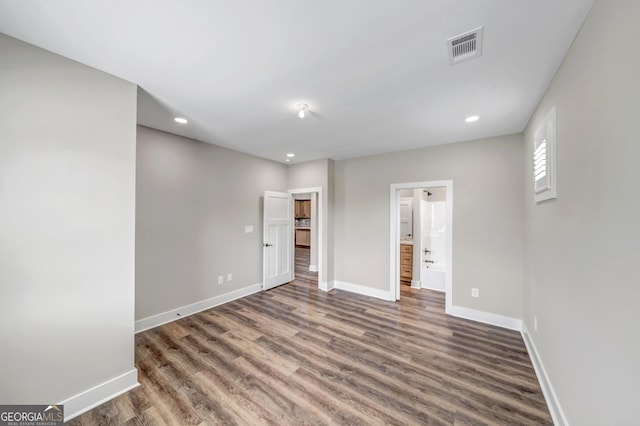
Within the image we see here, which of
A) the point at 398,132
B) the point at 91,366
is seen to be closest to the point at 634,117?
the point at 398,132

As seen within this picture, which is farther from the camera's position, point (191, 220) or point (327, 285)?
point (327, 285)

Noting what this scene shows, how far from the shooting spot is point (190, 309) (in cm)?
338

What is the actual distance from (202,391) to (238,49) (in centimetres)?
270

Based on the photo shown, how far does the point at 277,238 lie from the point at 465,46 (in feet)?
13.2

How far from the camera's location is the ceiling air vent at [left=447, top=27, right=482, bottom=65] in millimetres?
1384

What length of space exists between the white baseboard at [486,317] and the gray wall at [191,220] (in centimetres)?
340

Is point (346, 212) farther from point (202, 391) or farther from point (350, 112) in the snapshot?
point (202, 391)

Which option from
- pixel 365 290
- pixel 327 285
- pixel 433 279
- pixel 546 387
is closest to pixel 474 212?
pixel 433 279

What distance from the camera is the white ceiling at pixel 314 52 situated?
1231 mm

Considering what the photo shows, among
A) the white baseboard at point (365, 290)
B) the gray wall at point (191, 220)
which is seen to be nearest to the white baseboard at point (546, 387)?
the white baseboard at point (365, 290)

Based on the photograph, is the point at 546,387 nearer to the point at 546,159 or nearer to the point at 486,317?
the point at 486,317

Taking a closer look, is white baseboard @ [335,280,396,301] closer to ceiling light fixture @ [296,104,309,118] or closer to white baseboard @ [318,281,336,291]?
white baseboard @ [318,281,336,291]

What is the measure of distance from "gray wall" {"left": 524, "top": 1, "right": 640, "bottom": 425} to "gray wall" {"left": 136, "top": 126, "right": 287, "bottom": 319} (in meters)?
4.01

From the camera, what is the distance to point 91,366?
1763 millimetres
